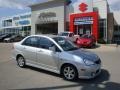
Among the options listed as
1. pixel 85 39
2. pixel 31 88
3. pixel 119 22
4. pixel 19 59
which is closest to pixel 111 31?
pixel 119 22

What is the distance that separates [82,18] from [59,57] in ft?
90.3

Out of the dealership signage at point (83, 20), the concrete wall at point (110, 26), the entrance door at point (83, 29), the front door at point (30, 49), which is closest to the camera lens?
the front door at point (30, 49)

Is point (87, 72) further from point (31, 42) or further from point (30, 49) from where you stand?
point (31, 42)

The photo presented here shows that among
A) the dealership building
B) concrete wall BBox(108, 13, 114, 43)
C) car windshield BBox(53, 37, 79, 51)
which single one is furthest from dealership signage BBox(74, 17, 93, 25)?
car windshield BBox(53, 37, 79, 51)

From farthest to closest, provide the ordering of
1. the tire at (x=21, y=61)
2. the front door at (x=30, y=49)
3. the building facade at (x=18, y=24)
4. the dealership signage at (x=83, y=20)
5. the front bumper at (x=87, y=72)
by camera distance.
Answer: the building facade at (x=18, y=24) < the dealership signage at (x=83, y=20) < the tire at (x=21, y=61) < the front door at (x=30, y=49) < the front bumper at (x=87, y=72)

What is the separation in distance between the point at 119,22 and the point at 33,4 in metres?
18.9

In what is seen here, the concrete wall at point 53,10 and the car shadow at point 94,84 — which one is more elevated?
the concrete wall at point 53,10

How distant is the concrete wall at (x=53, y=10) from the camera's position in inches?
1578

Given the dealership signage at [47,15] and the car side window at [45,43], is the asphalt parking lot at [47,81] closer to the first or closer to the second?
the car side window at [45,43]

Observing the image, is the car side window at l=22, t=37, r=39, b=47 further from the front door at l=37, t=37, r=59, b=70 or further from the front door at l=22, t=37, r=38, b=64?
the front door at l=37, t=37, r=59, b=70

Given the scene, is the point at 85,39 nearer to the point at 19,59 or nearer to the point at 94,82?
the point at 19,59

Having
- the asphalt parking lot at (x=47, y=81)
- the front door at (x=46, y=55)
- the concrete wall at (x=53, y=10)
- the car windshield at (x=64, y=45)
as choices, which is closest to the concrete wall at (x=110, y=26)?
the concrete wall at (x=53, y=10)

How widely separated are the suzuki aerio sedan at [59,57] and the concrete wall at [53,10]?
99.3 feet

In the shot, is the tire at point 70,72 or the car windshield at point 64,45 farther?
the car windshield at point 64,45
